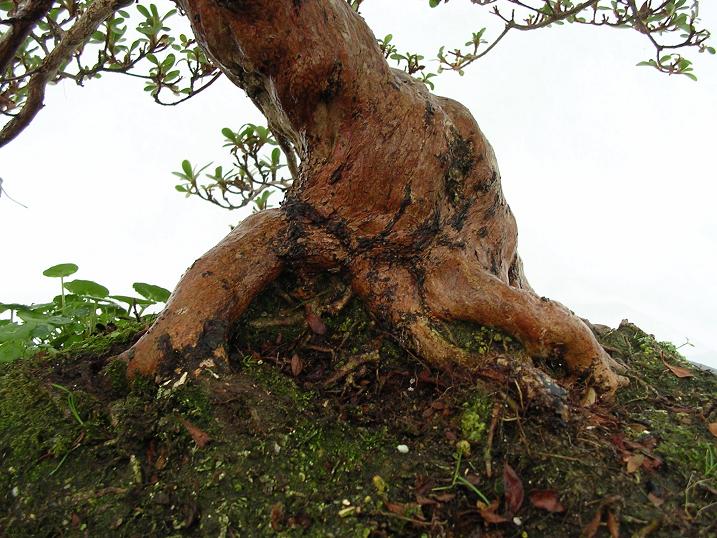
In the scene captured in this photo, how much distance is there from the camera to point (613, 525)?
1.26 metres

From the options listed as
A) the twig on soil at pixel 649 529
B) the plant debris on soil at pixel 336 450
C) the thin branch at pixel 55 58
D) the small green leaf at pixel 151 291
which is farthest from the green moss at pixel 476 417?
the thin branch at pixel 55 58

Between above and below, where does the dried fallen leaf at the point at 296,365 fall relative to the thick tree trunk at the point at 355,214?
below

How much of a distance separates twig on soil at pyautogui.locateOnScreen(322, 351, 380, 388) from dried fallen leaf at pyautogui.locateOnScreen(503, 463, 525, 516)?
2.01 ft

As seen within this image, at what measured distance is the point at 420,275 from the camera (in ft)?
6.61

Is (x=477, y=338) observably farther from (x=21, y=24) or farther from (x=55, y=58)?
(x=55, y=58)

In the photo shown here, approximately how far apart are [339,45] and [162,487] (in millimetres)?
1436

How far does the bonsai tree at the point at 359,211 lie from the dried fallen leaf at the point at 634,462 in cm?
35

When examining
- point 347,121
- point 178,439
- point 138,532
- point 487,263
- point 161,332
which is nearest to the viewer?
point 138,532

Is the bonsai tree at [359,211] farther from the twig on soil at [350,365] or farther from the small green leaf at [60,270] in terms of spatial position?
the small green leaf at [60,270]

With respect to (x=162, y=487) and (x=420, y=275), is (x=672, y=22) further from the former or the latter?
(x=162, y=487)

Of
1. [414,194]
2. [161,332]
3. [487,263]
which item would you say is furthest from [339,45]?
[161,332]

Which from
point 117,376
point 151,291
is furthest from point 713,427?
point 151,291

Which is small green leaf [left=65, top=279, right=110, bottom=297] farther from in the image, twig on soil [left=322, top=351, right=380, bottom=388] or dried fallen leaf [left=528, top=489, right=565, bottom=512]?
dried fallen leaf [left=528, top=489, right=565, bottom=512]

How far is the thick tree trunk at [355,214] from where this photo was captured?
6.01ft
